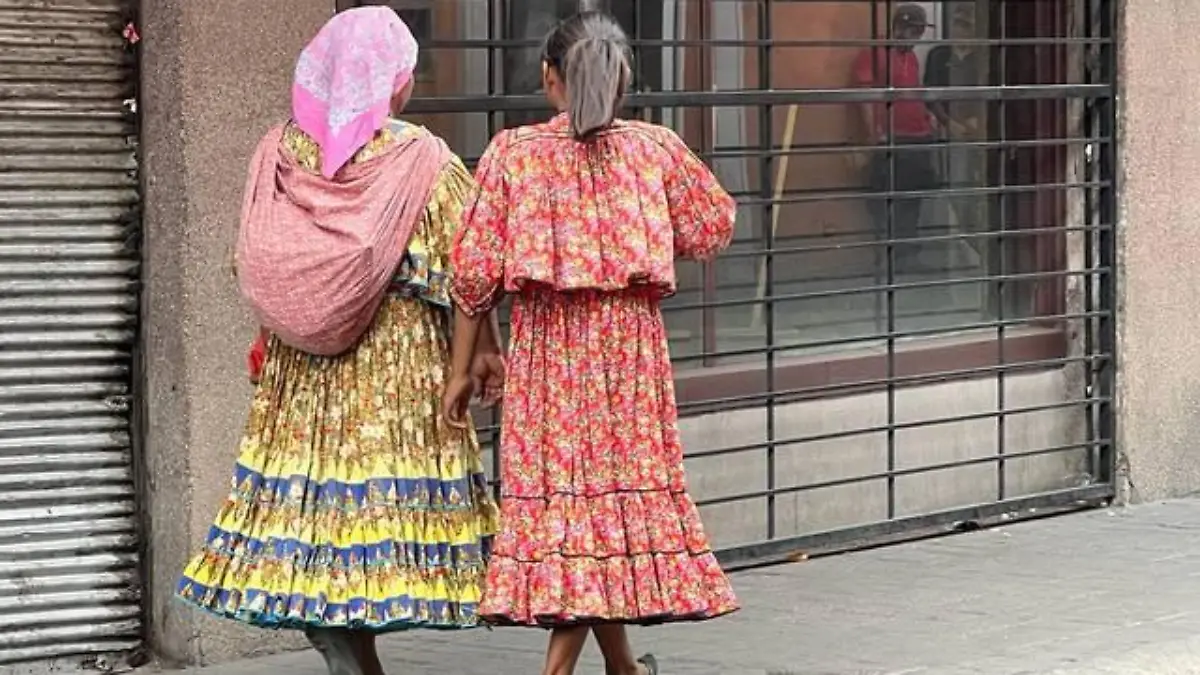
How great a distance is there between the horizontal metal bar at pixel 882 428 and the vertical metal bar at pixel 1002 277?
8 cm

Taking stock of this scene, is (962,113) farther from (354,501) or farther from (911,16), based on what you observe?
(354,501)

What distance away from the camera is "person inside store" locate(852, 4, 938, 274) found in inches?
418

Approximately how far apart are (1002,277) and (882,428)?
98 centimetres

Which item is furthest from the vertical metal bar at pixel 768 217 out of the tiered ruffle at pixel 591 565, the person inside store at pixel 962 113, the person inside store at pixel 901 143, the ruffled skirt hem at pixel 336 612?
the ruffled skirt hem at pixel 336 612

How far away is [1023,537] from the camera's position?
10.0m

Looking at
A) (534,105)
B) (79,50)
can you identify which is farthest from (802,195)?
(79,50)

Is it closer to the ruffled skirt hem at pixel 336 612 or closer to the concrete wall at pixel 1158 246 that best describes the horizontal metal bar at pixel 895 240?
the concrete wall at pixel 1158 246

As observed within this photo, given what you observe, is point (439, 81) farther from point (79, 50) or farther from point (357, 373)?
point (357, 373)

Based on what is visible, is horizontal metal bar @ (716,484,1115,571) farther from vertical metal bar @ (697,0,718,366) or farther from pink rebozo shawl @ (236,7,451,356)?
pink rebozo shawl @ (236,7,451,356)

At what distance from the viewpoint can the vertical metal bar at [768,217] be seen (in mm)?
9445

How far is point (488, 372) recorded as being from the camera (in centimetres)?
652

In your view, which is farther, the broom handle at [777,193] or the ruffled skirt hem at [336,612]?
the broom handle at [777,193]

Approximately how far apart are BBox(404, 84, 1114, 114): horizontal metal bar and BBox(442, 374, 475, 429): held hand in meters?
1.91

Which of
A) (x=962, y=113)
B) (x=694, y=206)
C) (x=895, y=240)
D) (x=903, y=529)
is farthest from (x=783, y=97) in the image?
(x=694, y=206)
